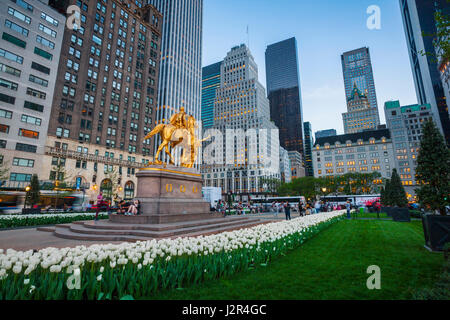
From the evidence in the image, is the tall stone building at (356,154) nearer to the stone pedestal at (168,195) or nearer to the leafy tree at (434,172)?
the leafy tree at (434,172)

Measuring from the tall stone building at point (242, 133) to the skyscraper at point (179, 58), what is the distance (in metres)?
26.9

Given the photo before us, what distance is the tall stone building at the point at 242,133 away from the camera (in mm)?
135125

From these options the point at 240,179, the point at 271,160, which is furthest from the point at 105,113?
the point at 271,160

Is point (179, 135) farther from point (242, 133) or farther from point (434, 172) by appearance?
point (242, 133)

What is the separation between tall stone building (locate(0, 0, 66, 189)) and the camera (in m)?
41.9

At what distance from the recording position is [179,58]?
120438mm

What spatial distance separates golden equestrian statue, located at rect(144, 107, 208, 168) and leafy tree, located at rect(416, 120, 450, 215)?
586 inches

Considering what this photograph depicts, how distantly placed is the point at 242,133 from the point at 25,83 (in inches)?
4279

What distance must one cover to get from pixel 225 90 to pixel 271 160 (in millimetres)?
58441

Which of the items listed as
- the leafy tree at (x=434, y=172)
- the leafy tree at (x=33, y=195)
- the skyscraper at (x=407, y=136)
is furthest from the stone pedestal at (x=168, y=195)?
the skyscraper at (x=407, y=136)

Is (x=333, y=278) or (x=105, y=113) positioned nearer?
(x=333, y=278)

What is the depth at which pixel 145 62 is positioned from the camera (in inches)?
2773
